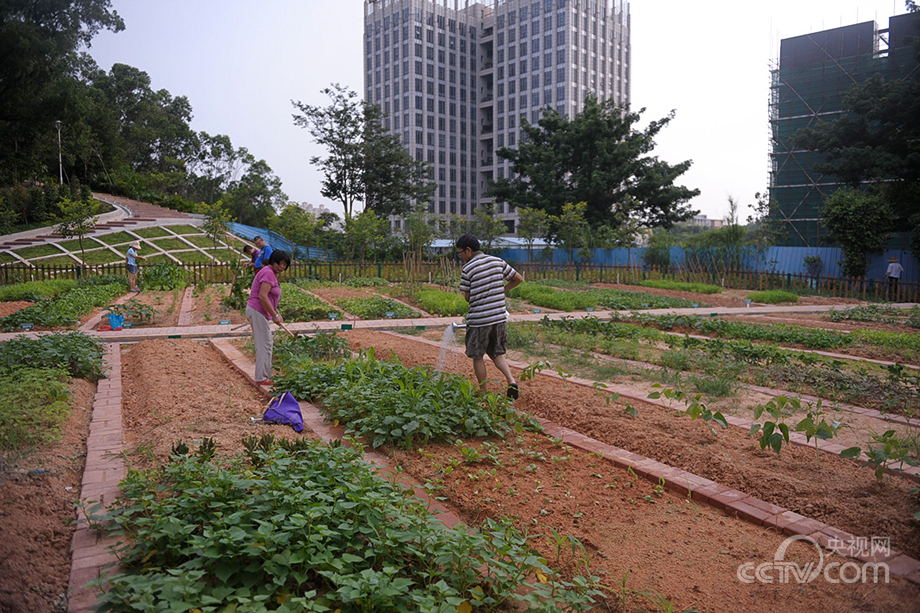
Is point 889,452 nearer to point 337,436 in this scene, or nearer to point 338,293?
point 337,436

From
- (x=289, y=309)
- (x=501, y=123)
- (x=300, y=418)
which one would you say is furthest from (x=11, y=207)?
(x=501, y=123)

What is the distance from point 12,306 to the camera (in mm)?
13797

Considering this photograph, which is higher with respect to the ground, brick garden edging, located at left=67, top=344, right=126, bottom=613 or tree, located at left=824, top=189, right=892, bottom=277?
tree, located at left=824, top=189, right=892, bottom=277

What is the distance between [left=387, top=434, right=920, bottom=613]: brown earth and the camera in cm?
266

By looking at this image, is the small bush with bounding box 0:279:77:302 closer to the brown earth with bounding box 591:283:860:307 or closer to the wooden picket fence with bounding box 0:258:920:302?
the wooden picket fence with bounding box 0:258:920:302

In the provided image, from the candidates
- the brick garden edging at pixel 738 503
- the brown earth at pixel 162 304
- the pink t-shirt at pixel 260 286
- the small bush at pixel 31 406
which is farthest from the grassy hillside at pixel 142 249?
the brick garden edging at pixel 738 503

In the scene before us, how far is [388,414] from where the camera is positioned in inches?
187

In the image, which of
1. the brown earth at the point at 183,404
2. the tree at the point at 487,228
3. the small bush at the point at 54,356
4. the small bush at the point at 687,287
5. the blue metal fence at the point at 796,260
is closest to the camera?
the brown earth at the point at 183,404

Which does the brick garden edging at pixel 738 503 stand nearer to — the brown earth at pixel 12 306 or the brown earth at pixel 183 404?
the brown earth at pixel 183 404

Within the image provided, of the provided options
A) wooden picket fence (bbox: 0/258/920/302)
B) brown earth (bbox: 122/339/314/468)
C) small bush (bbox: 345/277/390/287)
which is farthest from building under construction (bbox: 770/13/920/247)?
brown earth (bbox: 122/339/314/468)

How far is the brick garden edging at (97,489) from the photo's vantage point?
254cm

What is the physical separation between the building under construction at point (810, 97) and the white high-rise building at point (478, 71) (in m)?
42.9

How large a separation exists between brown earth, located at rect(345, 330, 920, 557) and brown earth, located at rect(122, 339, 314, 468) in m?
2.44

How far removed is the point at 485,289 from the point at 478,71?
8274 centimetres
